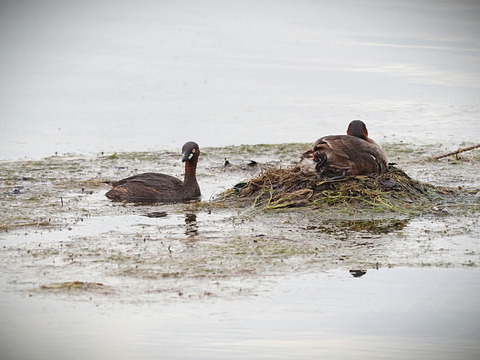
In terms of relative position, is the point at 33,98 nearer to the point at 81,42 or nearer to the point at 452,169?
the point at 81,42

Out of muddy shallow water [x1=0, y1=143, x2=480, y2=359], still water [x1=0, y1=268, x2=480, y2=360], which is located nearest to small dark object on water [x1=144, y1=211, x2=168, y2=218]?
muddy shallow water [x1=0, y1=143, x2=480, y2=359]

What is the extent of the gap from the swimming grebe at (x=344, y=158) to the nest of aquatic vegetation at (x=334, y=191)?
4.1 inches

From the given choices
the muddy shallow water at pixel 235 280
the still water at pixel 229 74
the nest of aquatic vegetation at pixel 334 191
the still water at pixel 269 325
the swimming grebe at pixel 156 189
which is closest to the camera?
the still water at pixel 269 325

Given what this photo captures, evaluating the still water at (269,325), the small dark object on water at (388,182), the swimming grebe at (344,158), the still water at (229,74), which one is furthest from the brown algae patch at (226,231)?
the still water at (229,74)

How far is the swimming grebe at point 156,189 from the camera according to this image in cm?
1144

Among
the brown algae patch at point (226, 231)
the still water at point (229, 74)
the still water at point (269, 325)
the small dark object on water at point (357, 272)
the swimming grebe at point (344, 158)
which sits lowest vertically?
the still water at point (269, 325)

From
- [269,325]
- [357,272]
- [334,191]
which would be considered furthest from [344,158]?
[269,325]

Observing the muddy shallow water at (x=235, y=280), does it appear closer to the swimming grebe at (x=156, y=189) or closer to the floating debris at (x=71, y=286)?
the floating debris at (x=71, y=286)

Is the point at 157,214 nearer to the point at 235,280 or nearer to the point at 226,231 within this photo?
the point at 226,231

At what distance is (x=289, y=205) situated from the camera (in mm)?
10398

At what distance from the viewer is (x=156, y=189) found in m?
11.5

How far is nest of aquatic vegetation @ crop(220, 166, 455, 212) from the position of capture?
10414 mm

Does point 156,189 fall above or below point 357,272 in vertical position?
above

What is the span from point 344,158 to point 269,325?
447cm
